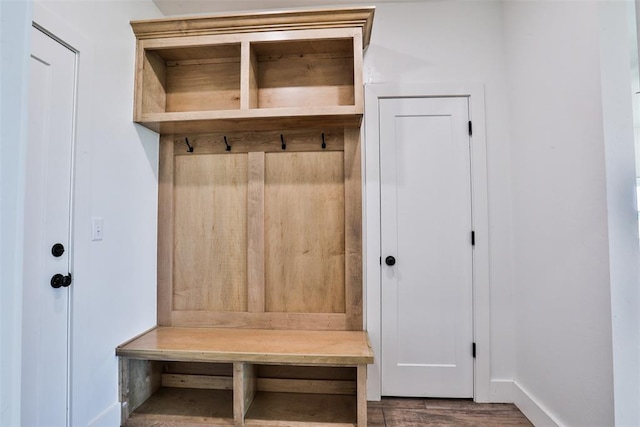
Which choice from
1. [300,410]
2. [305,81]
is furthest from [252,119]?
[300,410]

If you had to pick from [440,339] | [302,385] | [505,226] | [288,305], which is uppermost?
[505,226]

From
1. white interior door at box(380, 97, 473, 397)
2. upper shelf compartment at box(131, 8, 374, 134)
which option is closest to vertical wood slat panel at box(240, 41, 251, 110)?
upper shelf compartment at box(131, 8, 374, 134)

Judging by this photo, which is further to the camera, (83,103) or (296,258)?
(296,258)

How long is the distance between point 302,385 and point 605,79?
2.30 metres

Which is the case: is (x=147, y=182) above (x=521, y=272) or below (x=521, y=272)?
above

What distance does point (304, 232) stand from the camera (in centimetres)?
208

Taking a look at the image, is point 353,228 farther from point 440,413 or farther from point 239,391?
point 440,413

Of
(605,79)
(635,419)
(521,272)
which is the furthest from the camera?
(521,272)

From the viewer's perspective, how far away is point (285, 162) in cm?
210

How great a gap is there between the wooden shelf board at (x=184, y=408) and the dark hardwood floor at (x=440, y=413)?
2.93 feet

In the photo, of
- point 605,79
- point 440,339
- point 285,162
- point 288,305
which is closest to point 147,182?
point 285,162

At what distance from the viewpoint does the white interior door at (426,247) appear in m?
2.07

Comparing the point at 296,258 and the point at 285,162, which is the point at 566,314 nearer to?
the point at 296,258

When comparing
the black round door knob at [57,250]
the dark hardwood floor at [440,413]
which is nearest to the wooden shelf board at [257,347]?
the dark hardwood floor at [440,413]
